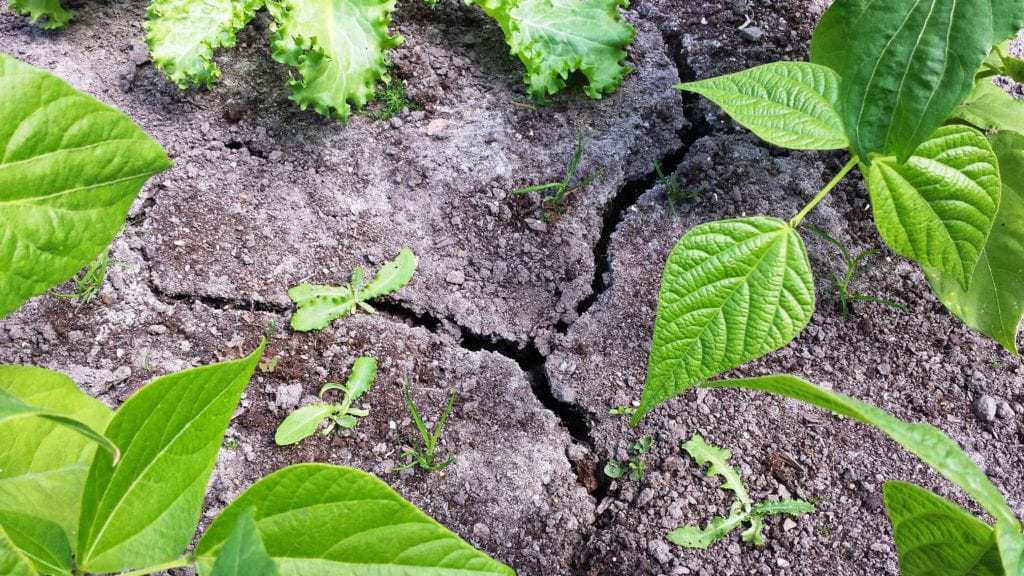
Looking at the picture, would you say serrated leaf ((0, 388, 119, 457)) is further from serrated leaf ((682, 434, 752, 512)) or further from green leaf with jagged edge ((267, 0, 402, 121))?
green leaf with jagged edge ((267, 0, 402, 121))

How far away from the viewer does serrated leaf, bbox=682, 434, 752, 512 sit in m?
1.65

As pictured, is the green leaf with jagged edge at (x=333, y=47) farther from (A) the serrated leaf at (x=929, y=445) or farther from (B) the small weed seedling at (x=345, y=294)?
(A) the serrated leaf at (x=929, y=445)

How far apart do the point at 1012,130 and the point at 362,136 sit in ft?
5.43

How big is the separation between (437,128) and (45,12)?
1241mm

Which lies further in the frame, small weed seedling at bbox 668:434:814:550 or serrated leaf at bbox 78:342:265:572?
small weed seedling at bbox 668:434:814:550

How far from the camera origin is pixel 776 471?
1702 mm

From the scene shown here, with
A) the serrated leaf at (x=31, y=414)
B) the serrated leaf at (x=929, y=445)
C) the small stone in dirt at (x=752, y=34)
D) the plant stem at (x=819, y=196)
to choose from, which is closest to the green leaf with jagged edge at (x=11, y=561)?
the serrated leaf at (x=31, y=414)

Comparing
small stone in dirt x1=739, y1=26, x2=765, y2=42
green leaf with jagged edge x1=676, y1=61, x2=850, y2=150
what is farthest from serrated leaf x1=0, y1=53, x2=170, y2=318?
small stone in dirt x1=739, y1=26, x2=765, y2=42

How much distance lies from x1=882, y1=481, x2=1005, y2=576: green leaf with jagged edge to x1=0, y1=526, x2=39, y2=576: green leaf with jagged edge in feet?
2.59

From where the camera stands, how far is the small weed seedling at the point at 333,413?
1731 millimetres

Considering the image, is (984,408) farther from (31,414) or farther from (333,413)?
(31,414)

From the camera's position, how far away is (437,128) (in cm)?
229

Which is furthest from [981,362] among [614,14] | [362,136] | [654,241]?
[362,136]

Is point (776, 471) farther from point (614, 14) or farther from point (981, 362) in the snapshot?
point (614, 14)
